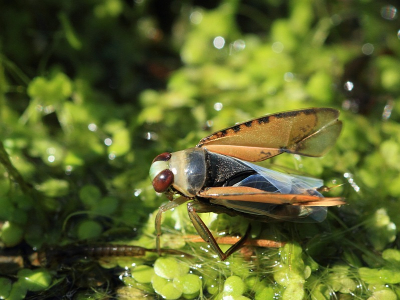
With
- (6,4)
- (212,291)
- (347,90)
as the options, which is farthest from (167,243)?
(6,4)

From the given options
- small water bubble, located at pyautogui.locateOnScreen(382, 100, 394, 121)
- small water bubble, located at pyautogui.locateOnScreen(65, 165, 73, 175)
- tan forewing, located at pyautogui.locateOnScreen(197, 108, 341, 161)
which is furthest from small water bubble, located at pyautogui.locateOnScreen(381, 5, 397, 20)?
small water bubble, located at pyautogui.locateOnScreen(65, 165, 73, 175)

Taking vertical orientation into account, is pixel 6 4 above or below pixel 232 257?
above

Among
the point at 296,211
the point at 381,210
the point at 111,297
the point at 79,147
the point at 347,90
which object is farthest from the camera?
the point at 347,90

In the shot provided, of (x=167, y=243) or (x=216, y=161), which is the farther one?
(x=167, y=243)

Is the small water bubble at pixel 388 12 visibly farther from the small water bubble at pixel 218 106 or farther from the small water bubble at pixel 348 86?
the small water bubble at pixel 218 106

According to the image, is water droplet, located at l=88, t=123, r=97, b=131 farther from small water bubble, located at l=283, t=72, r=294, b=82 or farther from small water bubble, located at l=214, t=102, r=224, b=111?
small water bubble, located at l=283, t=72, r=294, b=82

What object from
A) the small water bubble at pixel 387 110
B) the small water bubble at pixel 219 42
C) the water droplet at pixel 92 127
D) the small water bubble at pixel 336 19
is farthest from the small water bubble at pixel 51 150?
the small water bubble at pixel 336 19

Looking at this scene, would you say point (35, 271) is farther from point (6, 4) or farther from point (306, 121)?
point (6, 4)
